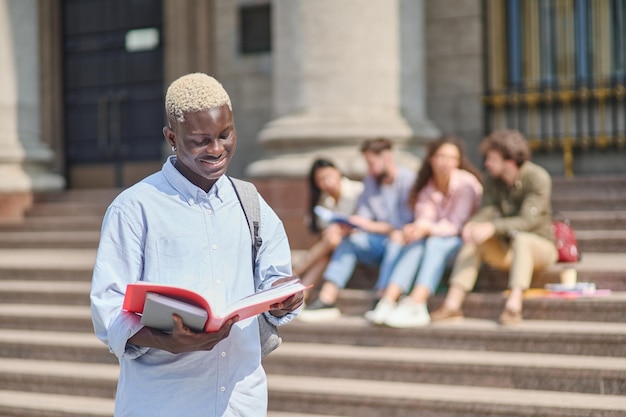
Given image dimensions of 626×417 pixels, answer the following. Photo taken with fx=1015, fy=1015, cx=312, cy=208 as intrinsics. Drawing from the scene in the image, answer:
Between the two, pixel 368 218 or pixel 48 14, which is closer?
pixel 368 218

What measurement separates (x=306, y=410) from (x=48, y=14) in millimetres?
8664

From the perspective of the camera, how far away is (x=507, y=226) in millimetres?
7230

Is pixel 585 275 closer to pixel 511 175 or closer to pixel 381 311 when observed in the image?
pixel 511 175

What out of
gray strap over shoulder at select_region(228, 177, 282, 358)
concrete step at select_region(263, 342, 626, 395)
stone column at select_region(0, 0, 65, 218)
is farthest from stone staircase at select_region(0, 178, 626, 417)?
gray strap over shoulder at select_region(228, 177, 282, 358)

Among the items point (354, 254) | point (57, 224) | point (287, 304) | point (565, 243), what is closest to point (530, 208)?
point (565, 243)

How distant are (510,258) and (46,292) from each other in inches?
161

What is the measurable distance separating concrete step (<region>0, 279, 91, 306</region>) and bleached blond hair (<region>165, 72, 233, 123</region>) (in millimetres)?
6064

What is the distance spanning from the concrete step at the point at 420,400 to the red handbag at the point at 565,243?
4.87 feet

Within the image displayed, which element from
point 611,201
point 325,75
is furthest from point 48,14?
point 611,201

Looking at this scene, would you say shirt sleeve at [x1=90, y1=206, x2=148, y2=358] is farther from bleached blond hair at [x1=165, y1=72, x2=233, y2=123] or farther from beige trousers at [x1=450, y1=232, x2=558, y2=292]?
beige trousers at [x1=450, y1=232, x2=558, y2=292]

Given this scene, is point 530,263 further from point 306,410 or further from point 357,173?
point 357,173

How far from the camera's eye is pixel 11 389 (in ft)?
25.6

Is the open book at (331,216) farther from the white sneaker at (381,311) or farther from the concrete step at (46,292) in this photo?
the concrete step at (46,292)

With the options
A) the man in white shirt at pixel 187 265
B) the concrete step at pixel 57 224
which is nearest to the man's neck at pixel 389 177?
the concrete step at pixel 57 224
